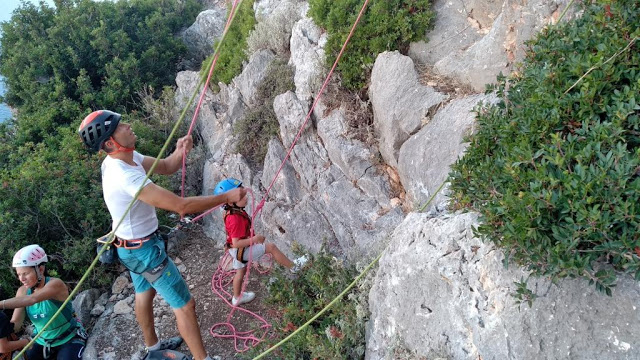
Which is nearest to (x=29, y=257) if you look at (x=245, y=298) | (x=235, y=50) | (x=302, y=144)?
(x=245, y=298)

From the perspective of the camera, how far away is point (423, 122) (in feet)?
18.3

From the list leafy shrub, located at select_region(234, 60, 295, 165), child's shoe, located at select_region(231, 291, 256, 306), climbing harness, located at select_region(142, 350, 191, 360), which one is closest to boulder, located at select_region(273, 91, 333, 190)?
leafy shrub, located at select_region(234, 60, 295, 165)

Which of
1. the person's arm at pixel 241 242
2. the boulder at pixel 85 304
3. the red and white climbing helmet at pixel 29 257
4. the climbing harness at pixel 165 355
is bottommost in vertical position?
the climbing harness at pixel 165 355

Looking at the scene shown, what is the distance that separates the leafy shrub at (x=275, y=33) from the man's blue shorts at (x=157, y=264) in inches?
189

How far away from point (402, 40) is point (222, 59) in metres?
4.54

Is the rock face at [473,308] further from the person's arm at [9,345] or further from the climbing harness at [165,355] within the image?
the person's arm at [9,345]

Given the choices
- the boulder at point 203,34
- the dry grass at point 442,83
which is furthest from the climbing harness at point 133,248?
the boulder at point 203,34

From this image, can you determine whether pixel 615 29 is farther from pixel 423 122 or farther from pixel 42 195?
pixel 42 195

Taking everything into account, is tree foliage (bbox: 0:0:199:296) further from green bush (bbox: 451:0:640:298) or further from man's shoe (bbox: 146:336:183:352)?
green bush (bbox: 451:0:640:298)

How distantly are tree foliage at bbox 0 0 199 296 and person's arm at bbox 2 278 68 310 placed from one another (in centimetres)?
197

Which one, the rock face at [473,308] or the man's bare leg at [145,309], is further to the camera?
the man's bare leg at [145,309]

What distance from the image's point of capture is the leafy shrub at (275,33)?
845 cm

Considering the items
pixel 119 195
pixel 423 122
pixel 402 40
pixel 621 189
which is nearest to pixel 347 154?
pixel 423 122

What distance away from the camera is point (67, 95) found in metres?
11.2
